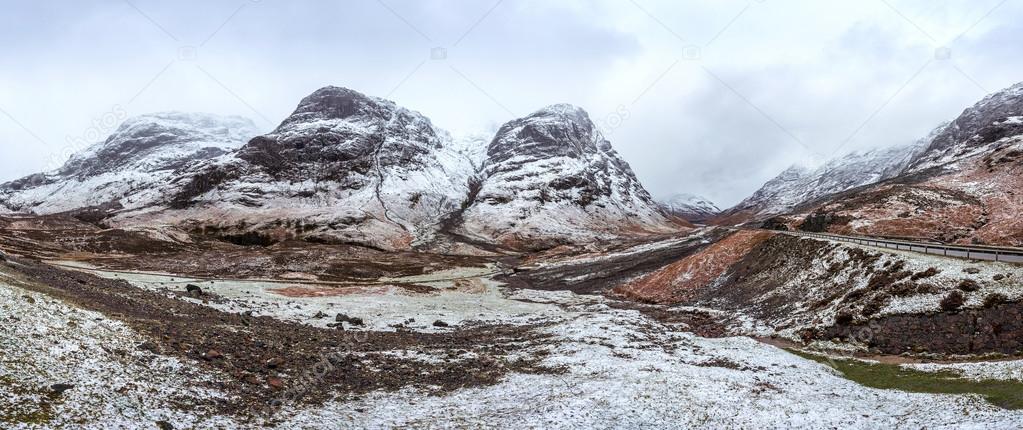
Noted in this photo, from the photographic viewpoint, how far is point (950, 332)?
28.0m

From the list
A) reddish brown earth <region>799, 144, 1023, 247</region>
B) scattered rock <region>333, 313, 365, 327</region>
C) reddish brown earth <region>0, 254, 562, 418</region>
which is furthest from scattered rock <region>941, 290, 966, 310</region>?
reddish brown earth <region>799, 144, 1023, 247</region>

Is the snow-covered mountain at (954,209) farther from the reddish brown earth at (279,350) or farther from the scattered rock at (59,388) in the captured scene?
the scattered rock at (59,388)

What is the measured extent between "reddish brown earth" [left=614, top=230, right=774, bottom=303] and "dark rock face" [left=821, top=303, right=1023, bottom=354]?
25.9 m

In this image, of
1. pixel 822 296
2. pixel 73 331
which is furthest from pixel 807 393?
pixel 73 331

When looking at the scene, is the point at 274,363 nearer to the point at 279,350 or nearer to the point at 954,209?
the point at 279,350

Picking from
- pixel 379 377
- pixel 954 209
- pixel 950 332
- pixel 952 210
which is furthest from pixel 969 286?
pixel 954 209

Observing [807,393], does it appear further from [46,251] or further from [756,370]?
[46,251]

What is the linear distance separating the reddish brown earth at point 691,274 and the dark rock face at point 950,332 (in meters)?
25.9

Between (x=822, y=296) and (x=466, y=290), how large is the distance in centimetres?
5359

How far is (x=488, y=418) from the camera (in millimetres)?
19641

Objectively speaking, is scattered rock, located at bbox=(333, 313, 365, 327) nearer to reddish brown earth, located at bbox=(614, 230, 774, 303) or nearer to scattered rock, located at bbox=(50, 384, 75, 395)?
scattered rock, located at bbox=(50, 384, 75, 395)

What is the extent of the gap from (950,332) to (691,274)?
115ft

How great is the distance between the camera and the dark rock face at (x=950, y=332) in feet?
85.6

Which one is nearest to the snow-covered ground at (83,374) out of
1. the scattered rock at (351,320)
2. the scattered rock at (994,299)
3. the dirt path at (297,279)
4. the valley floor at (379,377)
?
the valley floor at (379,377)
